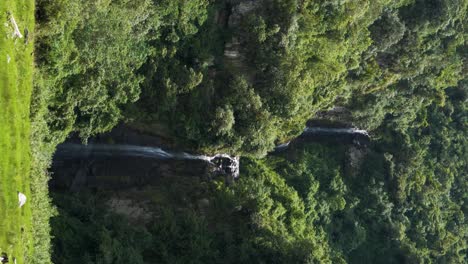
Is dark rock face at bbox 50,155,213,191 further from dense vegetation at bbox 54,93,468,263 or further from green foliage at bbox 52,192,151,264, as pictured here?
green foliage at bbox 52,192,151,264

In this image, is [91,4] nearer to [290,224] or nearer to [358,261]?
[290,224]

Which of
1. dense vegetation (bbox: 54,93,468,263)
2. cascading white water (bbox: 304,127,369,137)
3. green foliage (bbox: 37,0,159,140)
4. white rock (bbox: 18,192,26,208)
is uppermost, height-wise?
green foliage (bbox: 37,0,159,140)

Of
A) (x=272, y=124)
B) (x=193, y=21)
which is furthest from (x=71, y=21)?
(x=272, y=124)

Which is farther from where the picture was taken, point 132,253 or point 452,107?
point 452,107

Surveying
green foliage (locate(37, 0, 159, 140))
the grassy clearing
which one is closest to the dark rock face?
green foliage (locate(37, 0, 159, 140))

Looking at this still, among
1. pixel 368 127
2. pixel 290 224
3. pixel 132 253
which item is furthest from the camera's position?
pixel 368 127

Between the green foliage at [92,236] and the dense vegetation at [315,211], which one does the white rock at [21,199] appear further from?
the dense vegetation at [315,211]

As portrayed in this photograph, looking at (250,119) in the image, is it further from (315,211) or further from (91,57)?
(315,211)
